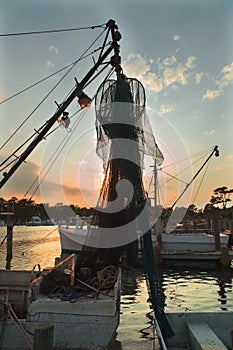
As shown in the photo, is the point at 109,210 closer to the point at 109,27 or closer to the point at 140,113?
the point at 140,113

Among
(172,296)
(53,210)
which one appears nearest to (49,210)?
(53,210)

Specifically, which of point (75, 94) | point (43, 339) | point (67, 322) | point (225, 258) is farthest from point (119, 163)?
point (225, 258)

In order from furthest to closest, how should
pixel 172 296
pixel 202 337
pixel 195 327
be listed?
pixel 172 296
pixel 195 327
pixel 202 337

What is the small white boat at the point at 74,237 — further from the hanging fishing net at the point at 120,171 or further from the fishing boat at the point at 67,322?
the fishing boat at the point at 67,322

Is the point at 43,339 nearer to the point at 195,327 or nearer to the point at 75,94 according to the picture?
the point at 195,327

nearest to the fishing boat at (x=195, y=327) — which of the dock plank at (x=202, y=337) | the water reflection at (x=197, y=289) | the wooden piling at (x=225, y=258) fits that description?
the dock plank at (x=202, y=337)

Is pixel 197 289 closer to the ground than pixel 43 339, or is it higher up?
closer to the ground

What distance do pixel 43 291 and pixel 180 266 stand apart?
1318cm

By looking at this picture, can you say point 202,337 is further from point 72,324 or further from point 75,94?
point 75,94

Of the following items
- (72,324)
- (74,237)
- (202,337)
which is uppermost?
(74,237)

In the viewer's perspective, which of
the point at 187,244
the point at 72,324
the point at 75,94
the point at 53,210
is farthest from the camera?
the point at 187,244

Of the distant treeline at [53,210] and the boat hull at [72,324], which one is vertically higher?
the distant treeline at [53,210]

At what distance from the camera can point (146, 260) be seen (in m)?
6.57

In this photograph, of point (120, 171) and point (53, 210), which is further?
point (53, 210)
